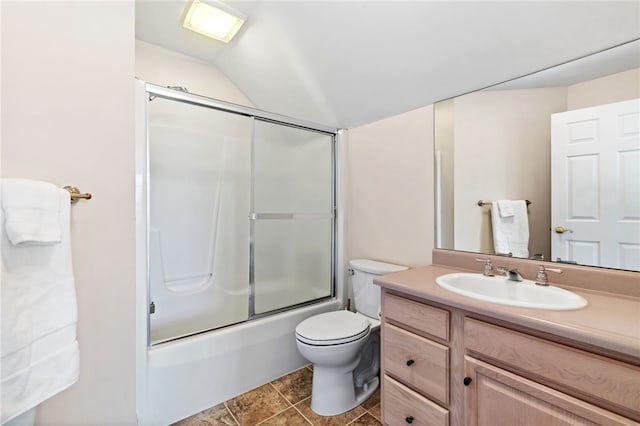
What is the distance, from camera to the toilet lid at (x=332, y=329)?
57.9 inches

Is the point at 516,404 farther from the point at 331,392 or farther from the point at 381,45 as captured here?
the point at 381,45

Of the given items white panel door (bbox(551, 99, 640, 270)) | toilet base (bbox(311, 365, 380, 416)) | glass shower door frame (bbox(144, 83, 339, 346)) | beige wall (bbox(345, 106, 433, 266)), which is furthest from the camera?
beige wall (bbox(345, 106, 433, 266))

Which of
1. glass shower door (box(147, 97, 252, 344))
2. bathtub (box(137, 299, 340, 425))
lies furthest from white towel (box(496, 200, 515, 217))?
glass shower door (box(147, 97, 252, 344))

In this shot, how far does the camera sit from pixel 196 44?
2043 mm

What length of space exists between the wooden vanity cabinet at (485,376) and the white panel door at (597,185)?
0.62 meters

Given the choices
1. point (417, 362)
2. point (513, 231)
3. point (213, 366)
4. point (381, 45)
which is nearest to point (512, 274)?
point (513, 231)

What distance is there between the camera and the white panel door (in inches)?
42.8

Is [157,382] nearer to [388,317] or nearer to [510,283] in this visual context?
[388,317]

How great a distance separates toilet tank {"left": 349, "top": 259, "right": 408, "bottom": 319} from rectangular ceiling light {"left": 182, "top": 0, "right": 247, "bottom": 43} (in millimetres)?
1848

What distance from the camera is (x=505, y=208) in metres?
1.44

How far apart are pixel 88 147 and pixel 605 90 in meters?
2.22

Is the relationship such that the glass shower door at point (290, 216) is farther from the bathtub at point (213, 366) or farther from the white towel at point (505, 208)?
the white towel at point (505, 208)

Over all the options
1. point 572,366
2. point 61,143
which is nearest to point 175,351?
point 61,143

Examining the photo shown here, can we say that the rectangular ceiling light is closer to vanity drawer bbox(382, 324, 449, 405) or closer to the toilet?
the toilet
